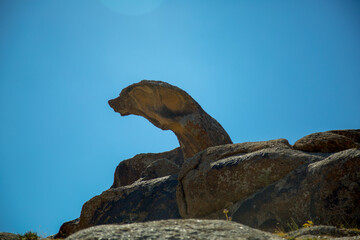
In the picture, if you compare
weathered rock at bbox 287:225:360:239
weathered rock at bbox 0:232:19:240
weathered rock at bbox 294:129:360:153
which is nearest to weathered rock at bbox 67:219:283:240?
weathered rock at bbox 287:225:360:239

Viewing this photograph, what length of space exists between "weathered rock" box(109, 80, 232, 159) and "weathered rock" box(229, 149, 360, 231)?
1041 cm

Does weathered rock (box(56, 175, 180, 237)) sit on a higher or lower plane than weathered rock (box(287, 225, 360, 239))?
higher

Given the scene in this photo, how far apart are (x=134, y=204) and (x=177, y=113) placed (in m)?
9.67

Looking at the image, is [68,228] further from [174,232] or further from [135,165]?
[174,232]

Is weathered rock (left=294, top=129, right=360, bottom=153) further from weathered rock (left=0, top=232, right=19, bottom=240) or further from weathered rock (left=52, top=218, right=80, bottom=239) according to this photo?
weathered rock (left=52, top=218, right=80, bottom=239)

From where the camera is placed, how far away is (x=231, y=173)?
31.7ft

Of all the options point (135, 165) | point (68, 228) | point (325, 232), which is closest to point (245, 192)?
point (325, 232)

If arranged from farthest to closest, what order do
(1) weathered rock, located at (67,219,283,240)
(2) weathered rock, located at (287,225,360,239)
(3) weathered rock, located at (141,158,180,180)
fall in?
(3) weathered rock, located at (141,158,180,180) → (2) weathered rock, located at (287,225,360,239) → (1) weathered rock, located at (67,219,283,240)

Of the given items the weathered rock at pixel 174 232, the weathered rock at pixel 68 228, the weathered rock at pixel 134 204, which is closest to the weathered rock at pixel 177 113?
the weathered rock at pixel 134 204

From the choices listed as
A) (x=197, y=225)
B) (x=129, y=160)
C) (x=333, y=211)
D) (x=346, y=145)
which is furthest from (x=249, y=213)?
(x=129, y=160)

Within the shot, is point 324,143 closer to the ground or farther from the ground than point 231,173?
farther from the ground

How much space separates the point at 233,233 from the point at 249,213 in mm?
5333

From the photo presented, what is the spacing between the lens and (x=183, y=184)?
10.8 metres

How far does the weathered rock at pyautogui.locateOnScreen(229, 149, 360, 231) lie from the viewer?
7.22 metres
